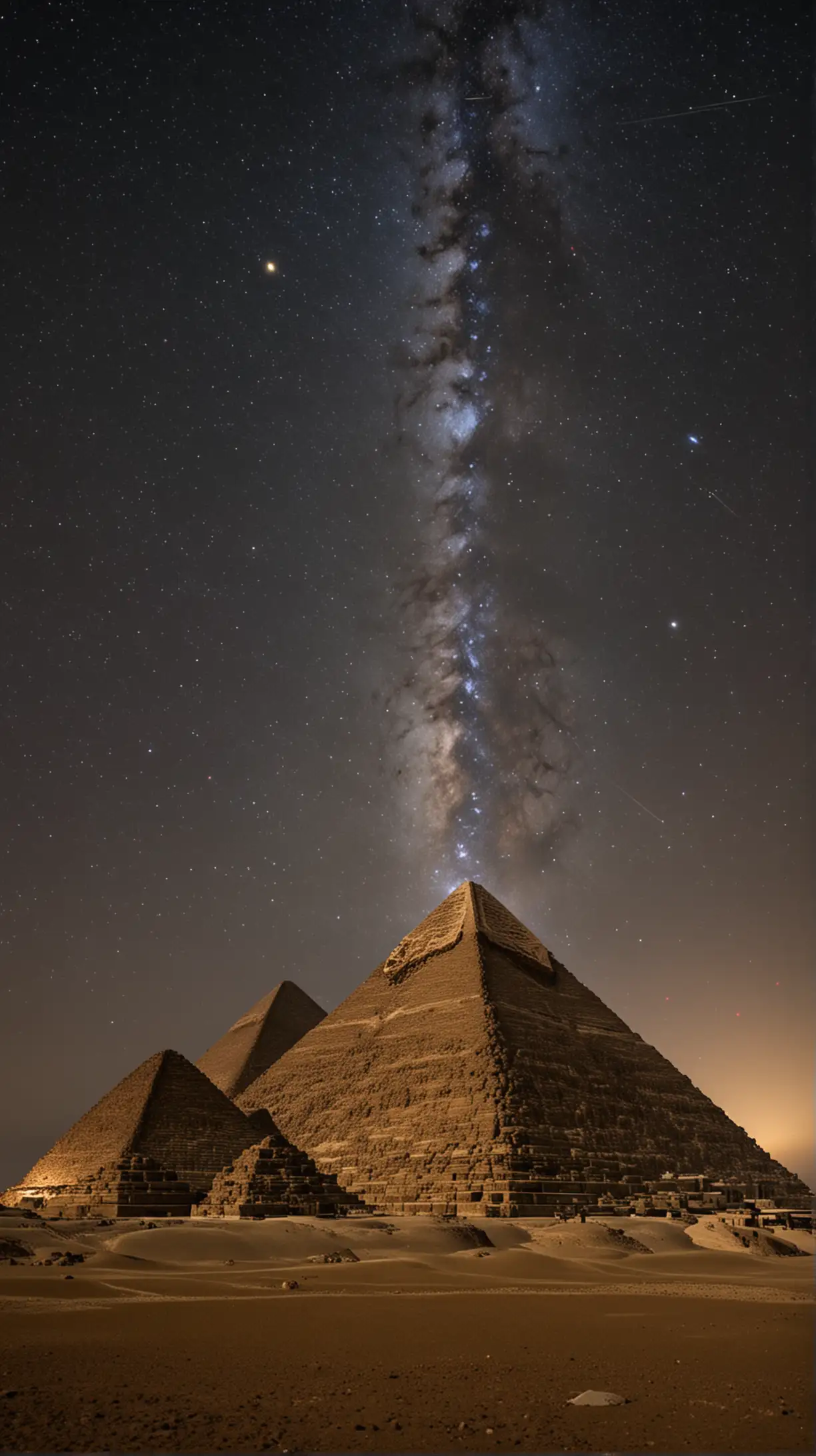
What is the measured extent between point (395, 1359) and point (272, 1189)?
21.5 metres

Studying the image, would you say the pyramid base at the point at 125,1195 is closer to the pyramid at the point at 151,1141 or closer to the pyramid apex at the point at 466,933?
the pyramid at the point at 151,1141

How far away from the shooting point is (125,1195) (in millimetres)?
31391

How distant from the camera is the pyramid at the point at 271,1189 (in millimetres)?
26344

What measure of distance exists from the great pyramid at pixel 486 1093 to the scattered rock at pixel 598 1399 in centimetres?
2730

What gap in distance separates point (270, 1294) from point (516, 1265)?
682 centimetres

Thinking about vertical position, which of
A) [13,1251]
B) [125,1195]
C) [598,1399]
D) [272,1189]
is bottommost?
[125,1195]

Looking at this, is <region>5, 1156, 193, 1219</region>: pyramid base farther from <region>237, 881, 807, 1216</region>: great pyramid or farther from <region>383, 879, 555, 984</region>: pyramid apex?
<region>383, 879, 555, 984</region>: pyramid apex

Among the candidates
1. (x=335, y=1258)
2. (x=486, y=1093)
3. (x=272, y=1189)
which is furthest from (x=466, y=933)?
(x=335, y=1258)

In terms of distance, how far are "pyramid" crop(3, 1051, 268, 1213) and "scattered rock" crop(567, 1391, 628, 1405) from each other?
2996 cm

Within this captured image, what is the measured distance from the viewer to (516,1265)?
57.6 feet

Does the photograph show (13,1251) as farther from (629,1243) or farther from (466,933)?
(466,933)

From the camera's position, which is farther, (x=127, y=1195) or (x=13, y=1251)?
(x=127, y=1195)

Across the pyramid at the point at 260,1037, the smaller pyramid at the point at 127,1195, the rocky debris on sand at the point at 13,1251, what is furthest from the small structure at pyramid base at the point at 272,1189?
the pyramid at the point at 260,1037

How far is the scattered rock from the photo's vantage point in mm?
5875
